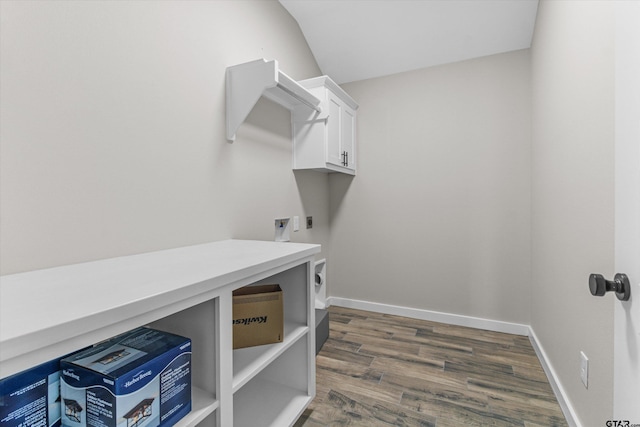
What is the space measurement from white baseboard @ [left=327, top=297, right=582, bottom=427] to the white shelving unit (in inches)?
50.1

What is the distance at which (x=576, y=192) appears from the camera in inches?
53.3

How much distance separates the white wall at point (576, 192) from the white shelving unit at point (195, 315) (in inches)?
43.5

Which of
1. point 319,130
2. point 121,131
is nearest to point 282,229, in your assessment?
point 319,130

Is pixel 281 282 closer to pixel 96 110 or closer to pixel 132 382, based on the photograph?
pixel 132 382

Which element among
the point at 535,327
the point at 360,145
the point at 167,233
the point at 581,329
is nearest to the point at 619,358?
the point at 581,329

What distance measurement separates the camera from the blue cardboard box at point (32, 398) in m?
0.61

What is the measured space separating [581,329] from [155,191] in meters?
1.95

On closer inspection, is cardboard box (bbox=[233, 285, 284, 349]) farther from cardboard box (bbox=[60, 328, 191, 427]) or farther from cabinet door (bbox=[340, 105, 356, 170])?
cabinet door (bbox=[340, 105, 356, 170])

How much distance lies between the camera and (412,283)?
9.13ft

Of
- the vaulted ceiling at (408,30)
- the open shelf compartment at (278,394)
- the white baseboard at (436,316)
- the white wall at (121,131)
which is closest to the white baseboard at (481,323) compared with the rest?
the white baseboard at (436,316)

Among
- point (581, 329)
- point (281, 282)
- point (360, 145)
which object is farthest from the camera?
point (360, 145)

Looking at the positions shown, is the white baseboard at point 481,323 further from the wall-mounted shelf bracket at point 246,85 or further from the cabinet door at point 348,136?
the wall-mounted shelf bracket at point 246,85

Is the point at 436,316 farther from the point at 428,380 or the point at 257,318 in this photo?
the point at 257,318

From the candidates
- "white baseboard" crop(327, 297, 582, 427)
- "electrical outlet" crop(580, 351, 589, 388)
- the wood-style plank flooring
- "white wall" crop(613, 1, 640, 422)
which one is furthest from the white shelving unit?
"white baseboard" crop(327, 297, 582, 427)
